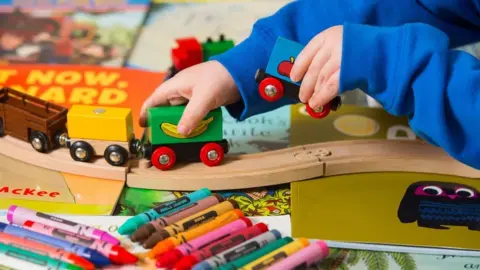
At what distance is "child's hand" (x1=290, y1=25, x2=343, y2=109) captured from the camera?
0.61m

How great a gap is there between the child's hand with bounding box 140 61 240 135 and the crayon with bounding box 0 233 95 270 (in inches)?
7.1

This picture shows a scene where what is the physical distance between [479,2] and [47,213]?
1.63 ft

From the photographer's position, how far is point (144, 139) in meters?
0.75

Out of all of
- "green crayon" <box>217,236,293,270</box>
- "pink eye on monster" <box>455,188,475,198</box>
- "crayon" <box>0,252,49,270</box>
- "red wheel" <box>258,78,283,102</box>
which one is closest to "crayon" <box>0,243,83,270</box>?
"crayon" <box>0,252,49,270</box>

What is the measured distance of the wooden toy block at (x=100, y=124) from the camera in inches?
26.5

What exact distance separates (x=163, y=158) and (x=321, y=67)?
0.18 meters

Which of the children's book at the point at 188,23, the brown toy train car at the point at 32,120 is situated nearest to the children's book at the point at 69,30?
the children's book at the point at 188,23

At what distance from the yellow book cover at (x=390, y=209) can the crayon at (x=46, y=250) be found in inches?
7.2

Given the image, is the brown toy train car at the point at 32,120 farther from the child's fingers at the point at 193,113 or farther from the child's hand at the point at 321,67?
the child's hand at the point at 321,67

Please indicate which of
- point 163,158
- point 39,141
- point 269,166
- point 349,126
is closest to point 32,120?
point 39,141

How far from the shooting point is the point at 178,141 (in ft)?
2.25

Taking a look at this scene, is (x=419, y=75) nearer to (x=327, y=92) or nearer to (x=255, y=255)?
(x=327, y=92)

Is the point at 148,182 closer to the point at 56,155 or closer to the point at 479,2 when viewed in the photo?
the point at 56,155

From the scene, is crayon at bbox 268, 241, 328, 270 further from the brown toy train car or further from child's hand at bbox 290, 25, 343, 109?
the brown toy train car
